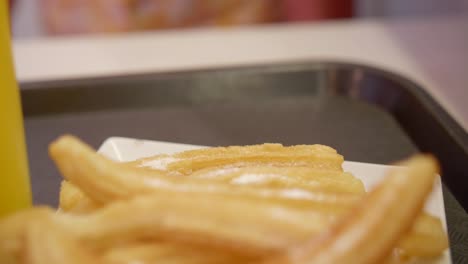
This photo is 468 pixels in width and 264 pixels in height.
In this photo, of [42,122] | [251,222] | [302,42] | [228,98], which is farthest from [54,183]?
[302,42]

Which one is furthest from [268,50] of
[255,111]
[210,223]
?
[210,223]

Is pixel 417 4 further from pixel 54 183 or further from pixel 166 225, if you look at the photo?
pixel 166 225

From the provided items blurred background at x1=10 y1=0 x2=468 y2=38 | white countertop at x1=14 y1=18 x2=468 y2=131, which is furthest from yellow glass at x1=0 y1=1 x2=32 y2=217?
blurred background at x1=10 y1=0 x2=468 y2=38

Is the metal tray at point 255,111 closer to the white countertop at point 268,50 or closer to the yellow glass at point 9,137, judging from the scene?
the white countertop at point 268,50

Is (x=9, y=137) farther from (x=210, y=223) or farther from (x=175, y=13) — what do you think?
(x=175, y=13)

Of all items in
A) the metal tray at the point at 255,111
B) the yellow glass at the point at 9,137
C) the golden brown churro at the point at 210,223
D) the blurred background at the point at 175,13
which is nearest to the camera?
the golden brown churro at the point at 210,223

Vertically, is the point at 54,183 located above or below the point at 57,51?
below

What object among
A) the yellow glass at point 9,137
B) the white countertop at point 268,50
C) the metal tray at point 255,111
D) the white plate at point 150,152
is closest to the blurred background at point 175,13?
the white countertop at point 268,50
